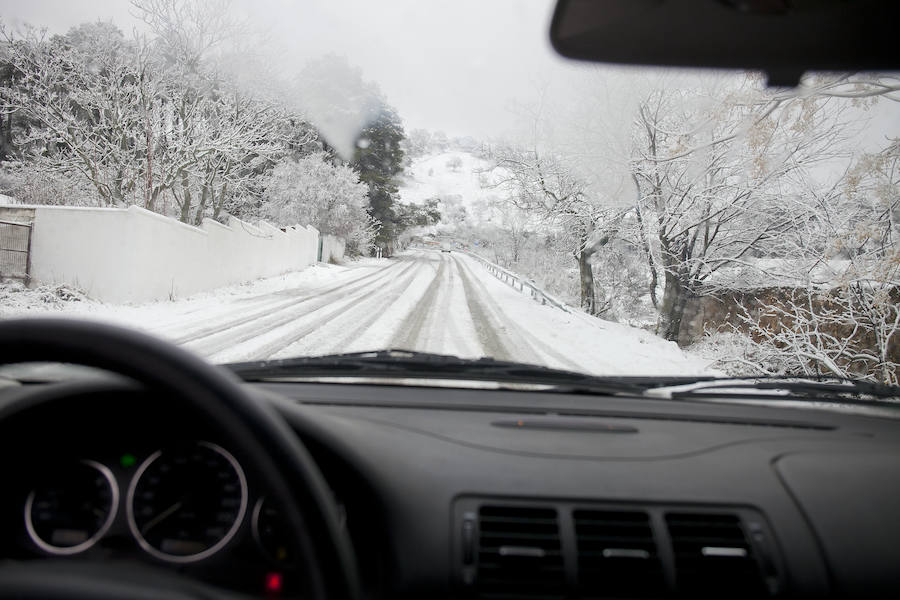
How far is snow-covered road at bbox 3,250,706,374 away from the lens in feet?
20.1

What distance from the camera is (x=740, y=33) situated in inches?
99.4

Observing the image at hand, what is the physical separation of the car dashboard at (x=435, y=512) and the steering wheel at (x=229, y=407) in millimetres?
434

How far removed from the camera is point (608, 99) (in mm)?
8922

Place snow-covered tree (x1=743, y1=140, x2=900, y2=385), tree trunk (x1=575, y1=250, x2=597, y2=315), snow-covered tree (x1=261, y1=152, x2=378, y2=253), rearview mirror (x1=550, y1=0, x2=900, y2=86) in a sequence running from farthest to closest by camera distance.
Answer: snow-covered tree (x1=261, y1=152, x2=378, y2=253) → tree trunk (x1=575, y1=250, x2=597, y2=315) → snow-covered tree (x1=743, y1=140, x2=900, y2=385) → rearview mirror (x1=550, y1=0, x2=900, y2=86)

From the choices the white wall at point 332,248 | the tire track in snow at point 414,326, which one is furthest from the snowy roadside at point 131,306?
the white wall at point 332,248

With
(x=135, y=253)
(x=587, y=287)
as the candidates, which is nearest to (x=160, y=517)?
(x=135, y=253)

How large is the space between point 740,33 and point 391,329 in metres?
5.91

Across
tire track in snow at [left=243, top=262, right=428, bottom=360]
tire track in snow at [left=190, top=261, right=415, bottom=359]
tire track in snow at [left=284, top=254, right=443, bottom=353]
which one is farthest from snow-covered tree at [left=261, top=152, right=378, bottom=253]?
tire track in snow at [left=243, top=262, right=428, bottom=360]

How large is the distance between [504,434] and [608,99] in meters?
8.70

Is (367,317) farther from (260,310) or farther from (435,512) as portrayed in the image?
(435,512)

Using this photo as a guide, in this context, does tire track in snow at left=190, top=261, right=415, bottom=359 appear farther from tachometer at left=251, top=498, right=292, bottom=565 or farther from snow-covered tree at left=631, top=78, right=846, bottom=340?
snow-covered tree at left=631, top=78, right=846, bottom=340

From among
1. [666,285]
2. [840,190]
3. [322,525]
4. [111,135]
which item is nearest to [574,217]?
[666,285]

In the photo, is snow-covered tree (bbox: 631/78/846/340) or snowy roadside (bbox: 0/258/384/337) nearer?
snowy roadside (bbox: 0/258/384/337)

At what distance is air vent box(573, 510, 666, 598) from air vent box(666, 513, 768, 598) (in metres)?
0.08
